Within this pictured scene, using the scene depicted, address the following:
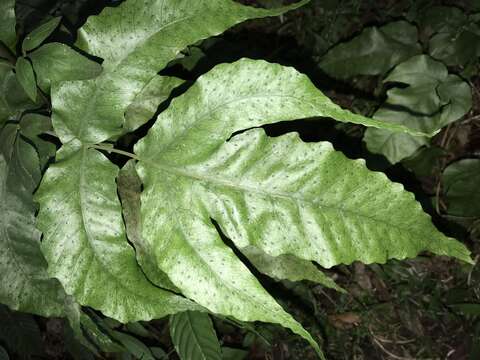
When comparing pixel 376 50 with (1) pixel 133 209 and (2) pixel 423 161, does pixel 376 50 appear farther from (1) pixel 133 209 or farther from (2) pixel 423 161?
(1) pixel 133 209

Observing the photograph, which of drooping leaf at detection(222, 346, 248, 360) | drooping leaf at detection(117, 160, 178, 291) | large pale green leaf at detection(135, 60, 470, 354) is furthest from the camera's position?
drooping leaf at detection(222, 346, 248, 360)

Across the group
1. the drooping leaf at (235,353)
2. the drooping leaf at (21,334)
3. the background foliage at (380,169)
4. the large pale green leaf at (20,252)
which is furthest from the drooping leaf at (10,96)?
the drooping leaf at (235,353)

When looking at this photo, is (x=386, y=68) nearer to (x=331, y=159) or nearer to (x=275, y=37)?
(x=275, y=37)

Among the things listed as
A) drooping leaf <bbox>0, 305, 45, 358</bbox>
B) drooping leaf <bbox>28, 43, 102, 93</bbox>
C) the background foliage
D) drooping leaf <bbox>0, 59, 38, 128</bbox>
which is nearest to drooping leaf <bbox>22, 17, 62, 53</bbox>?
drooping leaf <bbox>28, 43, 102, 93</bbox>

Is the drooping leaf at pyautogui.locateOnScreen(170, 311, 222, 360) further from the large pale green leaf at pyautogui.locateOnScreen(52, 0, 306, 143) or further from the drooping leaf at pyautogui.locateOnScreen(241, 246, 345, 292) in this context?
the large pale green leaf at pyautogui.locateOnScreen(52, 0, 306, 143)

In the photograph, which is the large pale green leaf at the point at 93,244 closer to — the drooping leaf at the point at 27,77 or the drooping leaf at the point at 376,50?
the drooping leaf at the point at 27,77

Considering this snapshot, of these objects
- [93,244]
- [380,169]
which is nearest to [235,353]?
[380,169]

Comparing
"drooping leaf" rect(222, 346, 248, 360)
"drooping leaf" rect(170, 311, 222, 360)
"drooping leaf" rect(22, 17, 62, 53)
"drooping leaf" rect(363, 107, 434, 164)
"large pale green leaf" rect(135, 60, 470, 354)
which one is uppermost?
"drooping leaf" rect(22, 17, 62, 53)
